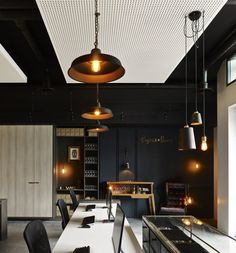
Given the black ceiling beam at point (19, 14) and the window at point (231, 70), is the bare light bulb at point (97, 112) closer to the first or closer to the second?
the black ceiling beam at point (19, 14)

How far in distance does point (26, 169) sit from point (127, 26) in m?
5.69

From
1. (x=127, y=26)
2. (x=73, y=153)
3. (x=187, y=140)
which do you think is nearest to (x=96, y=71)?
(x=127, y=26)

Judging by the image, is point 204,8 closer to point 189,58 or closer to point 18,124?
point 189,58

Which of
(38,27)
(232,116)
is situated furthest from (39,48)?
(232,116)

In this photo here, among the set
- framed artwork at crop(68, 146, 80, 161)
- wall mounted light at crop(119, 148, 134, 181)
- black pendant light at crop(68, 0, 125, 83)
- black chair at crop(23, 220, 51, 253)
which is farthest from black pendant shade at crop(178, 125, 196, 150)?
framed artwork at crop(68, 146, 80, 161)

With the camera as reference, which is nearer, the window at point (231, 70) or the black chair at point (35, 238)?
the black chair at point (35, 238)

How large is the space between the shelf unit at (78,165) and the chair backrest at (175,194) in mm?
1944

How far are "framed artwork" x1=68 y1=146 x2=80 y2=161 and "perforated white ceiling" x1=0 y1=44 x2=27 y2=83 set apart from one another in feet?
11.3

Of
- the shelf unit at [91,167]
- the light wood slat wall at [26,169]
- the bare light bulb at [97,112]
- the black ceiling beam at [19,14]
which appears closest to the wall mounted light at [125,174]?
the shelf unit at [91,167]

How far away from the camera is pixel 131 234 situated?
11.0 feet

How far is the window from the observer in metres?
5.88

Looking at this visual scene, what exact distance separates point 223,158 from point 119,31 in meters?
3.95

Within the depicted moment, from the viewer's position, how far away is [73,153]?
872cm

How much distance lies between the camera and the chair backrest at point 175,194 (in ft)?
26.8
